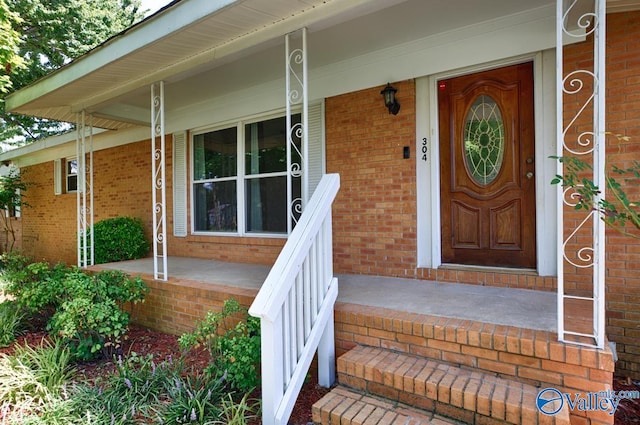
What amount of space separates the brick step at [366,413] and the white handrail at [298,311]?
8.3 inches

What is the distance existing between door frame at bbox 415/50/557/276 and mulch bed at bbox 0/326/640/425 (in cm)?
108

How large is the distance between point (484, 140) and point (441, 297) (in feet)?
5.44

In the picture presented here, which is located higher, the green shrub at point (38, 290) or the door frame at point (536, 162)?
the door frame at point (536, 162)

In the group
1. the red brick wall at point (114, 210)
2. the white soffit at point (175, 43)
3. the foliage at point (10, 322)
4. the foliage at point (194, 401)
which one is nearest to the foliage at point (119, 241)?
the red brick wall at point (114, 210)

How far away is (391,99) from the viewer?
3.94 meters

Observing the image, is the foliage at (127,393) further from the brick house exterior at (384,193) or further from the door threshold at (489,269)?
the door threshold at (489,269)

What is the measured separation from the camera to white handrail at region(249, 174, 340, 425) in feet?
6.87

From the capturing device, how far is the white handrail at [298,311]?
2094 millimetres

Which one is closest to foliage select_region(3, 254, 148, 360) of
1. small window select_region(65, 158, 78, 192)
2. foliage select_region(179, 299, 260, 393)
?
foliage select_region(179, 299, 260, 393)

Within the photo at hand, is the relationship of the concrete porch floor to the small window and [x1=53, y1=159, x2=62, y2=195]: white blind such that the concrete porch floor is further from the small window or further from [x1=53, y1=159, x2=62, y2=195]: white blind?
[x1=53, y1=159, x2=62, y2=195]: white blind

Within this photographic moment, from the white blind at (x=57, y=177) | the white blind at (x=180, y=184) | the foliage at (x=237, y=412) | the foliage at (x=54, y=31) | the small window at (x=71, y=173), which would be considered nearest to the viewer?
the foliage at (x=237, y=412)

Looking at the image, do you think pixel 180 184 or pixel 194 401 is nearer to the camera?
pixel 194 401

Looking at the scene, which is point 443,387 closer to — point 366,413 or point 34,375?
point 366,413

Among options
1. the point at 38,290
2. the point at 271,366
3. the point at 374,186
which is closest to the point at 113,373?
the point at 38,290
